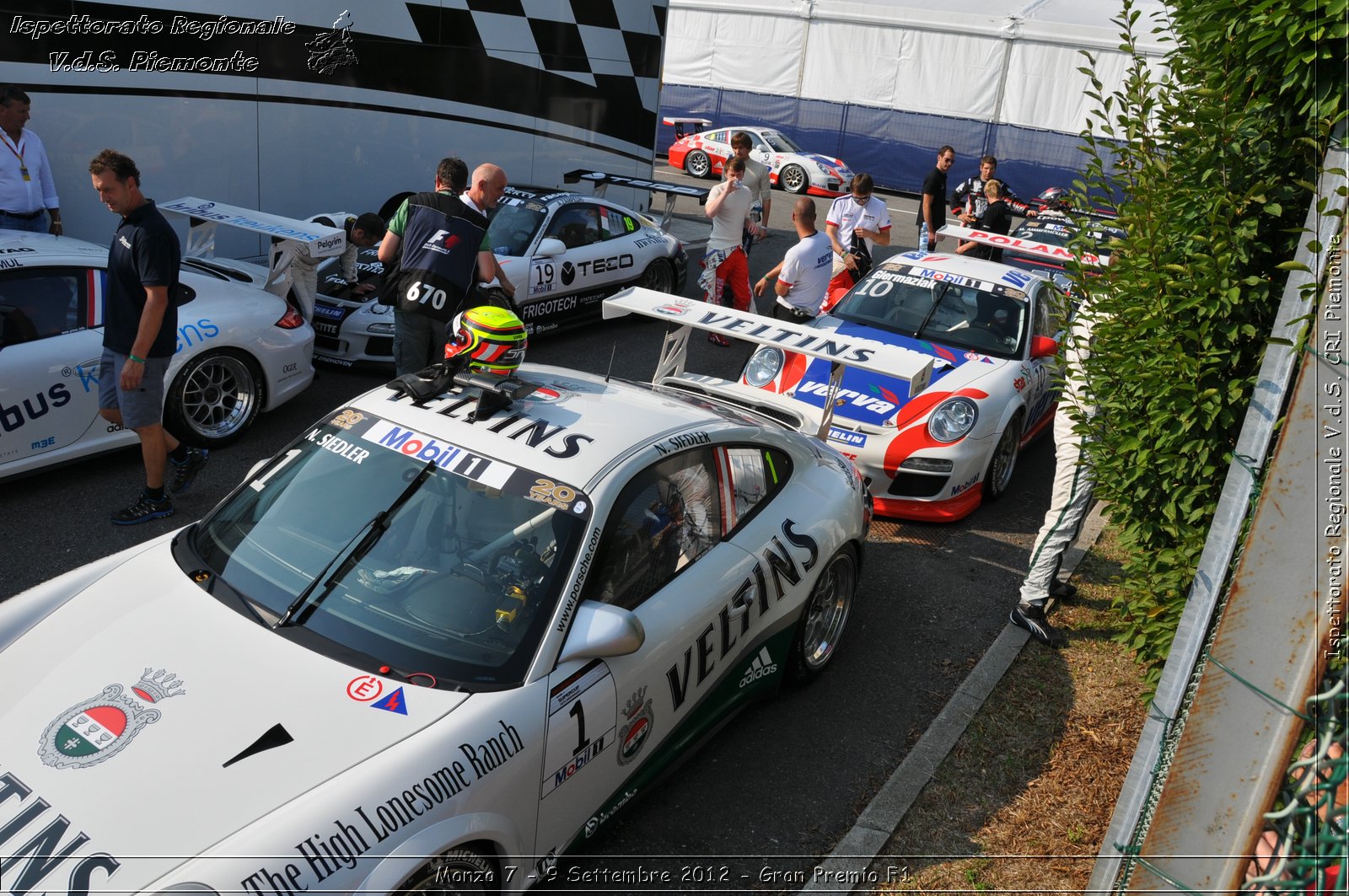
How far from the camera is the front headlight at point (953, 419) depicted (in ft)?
22.0

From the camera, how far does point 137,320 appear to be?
18.0 ft

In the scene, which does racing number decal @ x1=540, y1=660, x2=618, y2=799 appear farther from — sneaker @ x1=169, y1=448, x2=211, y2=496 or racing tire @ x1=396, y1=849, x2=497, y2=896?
sneaker @ x1=169, y1=448, x2=211, y2=496

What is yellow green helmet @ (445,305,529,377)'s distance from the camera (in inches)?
160

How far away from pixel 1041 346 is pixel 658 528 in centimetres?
464

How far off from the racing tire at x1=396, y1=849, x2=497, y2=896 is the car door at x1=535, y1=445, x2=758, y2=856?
0.23 metres

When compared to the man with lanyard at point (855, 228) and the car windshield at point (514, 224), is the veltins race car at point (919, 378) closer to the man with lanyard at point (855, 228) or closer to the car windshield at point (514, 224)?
the man with lanyard at point (855, 228)

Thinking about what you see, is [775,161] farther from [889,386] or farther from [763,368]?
[889,386]

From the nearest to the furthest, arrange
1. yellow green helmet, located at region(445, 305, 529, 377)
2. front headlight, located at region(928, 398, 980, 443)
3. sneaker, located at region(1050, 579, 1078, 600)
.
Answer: yellow green helmet, located at region(445, 305, 529, 377) < sneaker, located at region(1050, 579, 1078, 600) < front headlight, located at region(928, 398, 980, 443)

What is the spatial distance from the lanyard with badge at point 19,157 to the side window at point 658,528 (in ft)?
21.7

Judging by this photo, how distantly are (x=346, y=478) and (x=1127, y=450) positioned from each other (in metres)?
2.93

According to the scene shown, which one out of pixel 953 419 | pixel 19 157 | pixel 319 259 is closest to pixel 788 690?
pixel 953 419

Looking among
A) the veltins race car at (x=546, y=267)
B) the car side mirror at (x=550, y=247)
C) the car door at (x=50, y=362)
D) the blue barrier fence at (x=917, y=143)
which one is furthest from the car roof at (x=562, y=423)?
the blue barrier fence at (x=917, y=143)

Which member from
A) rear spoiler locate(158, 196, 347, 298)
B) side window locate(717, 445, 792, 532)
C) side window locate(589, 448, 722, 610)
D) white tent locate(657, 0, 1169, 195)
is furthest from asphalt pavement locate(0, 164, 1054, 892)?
white tent locate(657, 0, 1169, 195)

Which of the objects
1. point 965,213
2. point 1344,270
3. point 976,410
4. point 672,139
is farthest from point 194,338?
point 672,139
